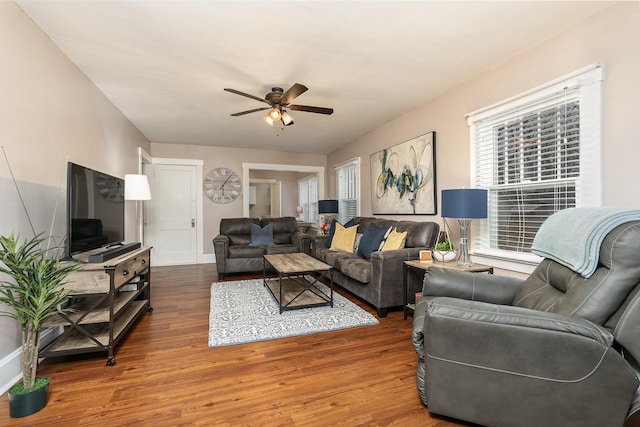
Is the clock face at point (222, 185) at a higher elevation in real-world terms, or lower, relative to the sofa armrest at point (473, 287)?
higher

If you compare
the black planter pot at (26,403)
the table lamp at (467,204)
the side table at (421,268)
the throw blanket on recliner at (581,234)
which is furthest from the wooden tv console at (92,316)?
the throw blanket on recliner at (581,234)

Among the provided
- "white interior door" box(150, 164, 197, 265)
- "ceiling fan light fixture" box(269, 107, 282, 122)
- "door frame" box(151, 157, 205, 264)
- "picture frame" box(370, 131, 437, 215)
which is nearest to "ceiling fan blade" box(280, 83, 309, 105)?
"ceiling fan light fixture" box(269, 107, 282, 122)

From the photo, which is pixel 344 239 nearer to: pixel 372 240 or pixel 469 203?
pixel 372 240

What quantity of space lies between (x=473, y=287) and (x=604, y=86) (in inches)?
64.4

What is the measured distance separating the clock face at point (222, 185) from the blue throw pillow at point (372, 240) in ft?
11.1

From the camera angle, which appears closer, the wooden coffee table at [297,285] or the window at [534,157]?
the window at [534,157]

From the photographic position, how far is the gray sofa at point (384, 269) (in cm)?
297

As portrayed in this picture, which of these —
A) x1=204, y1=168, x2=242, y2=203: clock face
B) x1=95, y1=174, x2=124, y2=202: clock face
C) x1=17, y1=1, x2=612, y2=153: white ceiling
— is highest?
x1=17, y1=1, x2=612, y2=153: white ceiling

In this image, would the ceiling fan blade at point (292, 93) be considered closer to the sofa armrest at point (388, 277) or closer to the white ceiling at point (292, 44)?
the white ceiling at point (292, 44)

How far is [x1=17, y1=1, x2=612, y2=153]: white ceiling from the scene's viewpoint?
1.95m

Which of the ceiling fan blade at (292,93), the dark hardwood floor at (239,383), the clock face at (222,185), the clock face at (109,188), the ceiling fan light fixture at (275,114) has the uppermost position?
the ceiling fan blade at (292,93)

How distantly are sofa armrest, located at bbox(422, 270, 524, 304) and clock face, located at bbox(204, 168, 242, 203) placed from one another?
16.3 feet

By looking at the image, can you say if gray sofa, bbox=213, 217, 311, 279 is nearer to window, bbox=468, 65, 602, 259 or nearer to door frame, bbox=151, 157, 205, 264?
door frame, bbox=151, 157, 205, 264

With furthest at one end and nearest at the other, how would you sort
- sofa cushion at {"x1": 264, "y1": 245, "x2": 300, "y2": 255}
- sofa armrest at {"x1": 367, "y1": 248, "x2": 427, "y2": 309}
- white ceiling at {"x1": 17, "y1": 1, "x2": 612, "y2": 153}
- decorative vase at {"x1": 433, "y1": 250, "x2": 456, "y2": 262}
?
sofa cushion at {"x1": 264, "y1": 245, "x2": 300, "y2": 255} < sofa armrest at {"x1": 367, "y1": 248, "x2": 427, "y2": 309} < decorative vase at {"x1": 433, "y1": 250, "x2": 456, "y2": 262} < white ceiling at {"x1": 17, "y1": 1, "x2": 612, "y2": 153}
